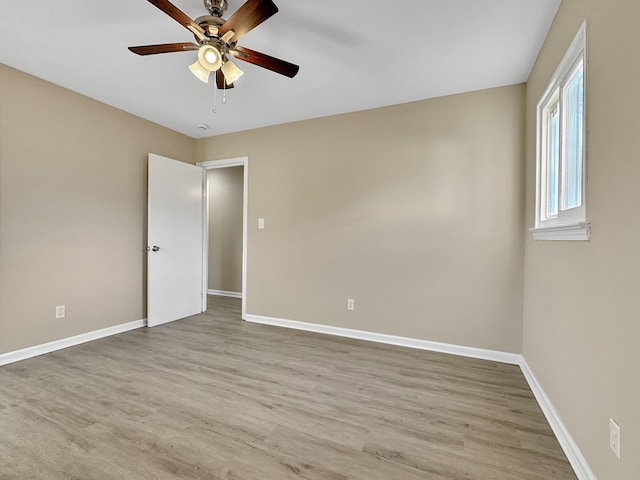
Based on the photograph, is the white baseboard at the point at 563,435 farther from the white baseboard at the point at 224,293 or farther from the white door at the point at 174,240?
the white baseboard at the point at 224,293

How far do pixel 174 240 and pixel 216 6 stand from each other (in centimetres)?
275

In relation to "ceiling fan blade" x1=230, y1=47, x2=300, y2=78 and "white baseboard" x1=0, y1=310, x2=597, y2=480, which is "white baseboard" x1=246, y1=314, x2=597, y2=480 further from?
"ceiling fan blade" x1=230, y1=47, x2=300, y2=78

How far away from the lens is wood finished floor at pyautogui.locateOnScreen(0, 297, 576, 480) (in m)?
1.41

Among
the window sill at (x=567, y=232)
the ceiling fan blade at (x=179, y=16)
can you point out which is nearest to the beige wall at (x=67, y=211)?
the ceiling fan blade at (x=179, y=16)

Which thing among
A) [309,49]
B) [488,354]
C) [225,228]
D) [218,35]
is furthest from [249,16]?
[225,228]

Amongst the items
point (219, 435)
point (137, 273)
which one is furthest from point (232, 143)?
point (219, 435)

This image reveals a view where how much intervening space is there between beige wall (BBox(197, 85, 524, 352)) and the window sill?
81 cm

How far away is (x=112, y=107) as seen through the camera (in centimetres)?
318

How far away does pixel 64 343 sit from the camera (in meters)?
2.82

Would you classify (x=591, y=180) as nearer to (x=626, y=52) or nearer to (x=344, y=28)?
(x=626, y=52)

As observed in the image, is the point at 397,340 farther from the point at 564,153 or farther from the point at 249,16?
the point at 249,16

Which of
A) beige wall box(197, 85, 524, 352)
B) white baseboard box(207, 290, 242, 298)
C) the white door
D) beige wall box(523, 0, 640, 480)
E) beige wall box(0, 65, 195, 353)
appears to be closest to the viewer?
beige wall box(523, 0, 640, 480)

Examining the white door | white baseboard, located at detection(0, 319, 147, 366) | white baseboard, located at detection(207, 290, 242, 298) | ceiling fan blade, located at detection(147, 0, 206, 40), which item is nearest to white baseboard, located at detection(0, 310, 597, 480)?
white baseboard, located at detection(0, 319, 147, 366)

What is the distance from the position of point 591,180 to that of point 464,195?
1463mm
